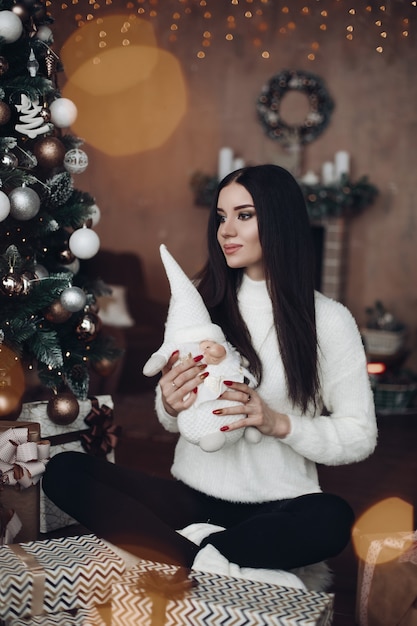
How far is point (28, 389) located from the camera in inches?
157

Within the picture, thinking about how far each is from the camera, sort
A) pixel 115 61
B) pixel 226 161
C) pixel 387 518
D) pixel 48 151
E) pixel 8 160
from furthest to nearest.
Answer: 1. pixel 115 61
2. pixel 226 161
3. pixel 387 518
4. pixel 48 151
5. pixel 8 160

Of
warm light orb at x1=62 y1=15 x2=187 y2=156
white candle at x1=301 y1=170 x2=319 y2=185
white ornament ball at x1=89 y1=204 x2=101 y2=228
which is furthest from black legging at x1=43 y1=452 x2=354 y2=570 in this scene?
warm light orb at x1=62 y1=15 x2=187 y2=156

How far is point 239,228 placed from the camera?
1.84m

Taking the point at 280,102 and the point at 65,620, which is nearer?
the point at 65,620

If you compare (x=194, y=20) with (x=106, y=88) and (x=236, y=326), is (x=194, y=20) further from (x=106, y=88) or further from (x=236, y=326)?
(x=236, y=326)

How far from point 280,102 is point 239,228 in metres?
3.39

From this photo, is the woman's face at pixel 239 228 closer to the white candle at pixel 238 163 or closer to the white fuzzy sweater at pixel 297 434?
the white fuzzy sweater at pixel 297 434

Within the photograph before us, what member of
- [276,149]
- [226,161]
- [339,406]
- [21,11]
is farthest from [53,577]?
[276,149]

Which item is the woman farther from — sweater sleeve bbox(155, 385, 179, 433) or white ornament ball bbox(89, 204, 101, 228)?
white ornament ball bbox(89, 204, 101, 228)

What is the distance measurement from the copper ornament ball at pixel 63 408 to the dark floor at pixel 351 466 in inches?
34.6

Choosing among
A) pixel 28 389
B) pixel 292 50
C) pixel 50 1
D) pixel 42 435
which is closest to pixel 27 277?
pixel 42 435

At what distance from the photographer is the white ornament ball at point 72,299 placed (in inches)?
78.2

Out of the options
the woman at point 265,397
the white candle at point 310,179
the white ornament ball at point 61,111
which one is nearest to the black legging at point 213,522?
the woman at point 265,397

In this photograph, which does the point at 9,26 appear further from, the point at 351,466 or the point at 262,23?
the point at 262,23
